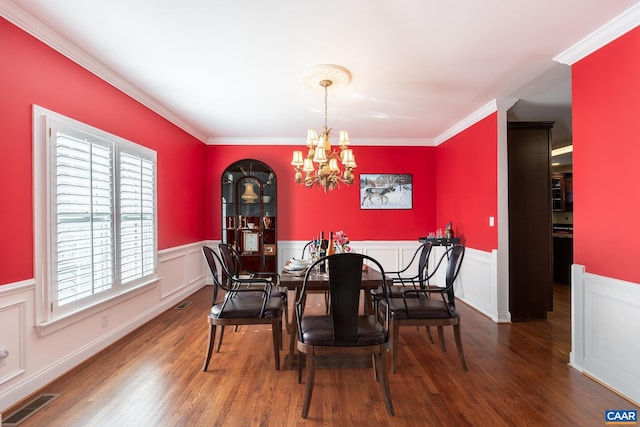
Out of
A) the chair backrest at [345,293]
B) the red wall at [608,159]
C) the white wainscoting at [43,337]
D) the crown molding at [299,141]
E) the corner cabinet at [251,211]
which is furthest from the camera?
the crown molding at [299,141]

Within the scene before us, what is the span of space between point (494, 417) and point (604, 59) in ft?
9.15

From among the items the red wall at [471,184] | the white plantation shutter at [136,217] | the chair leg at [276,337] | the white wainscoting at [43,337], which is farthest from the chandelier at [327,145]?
the white wainscoting at [43,337]

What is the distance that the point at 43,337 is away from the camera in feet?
7.88

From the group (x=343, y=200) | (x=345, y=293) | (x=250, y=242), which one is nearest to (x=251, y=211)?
(x=250, y=242)

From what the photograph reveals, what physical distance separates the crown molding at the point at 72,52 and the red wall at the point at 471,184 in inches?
170

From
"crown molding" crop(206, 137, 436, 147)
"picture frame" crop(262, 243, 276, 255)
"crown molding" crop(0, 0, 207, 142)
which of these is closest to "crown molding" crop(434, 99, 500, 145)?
"crown molding" crop(206, 137, 436, 147)

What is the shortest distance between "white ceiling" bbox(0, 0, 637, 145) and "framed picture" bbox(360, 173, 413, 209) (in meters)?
1.79

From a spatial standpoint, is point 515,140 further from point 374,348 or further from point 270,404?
point 270,404

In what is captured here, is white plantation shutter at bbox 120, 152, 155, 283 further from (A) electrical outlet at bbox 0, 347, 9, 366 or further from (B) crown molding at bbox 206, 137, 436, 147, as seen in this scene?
(B) crown molding at bbox 206, 137, 436, 147

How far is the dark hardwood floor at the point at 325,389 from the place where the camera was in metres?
2.03

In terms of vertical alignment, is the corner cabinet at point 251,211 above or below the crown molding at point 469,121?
below

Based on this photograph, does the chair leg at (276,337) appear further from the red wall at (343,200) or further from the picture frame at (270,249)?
the red wall at (343,200)

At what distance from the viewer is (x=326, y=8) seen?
7.06 ft

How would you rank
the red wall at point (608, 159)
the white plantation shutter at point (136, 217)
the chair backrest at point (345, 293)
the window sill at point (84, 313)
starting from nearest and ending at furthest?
the chair backrest at point (345, 293) → the red wall at point (608, 159) → the window sill at point (84, 313) → the white plantation shutter at point (136, 217)
